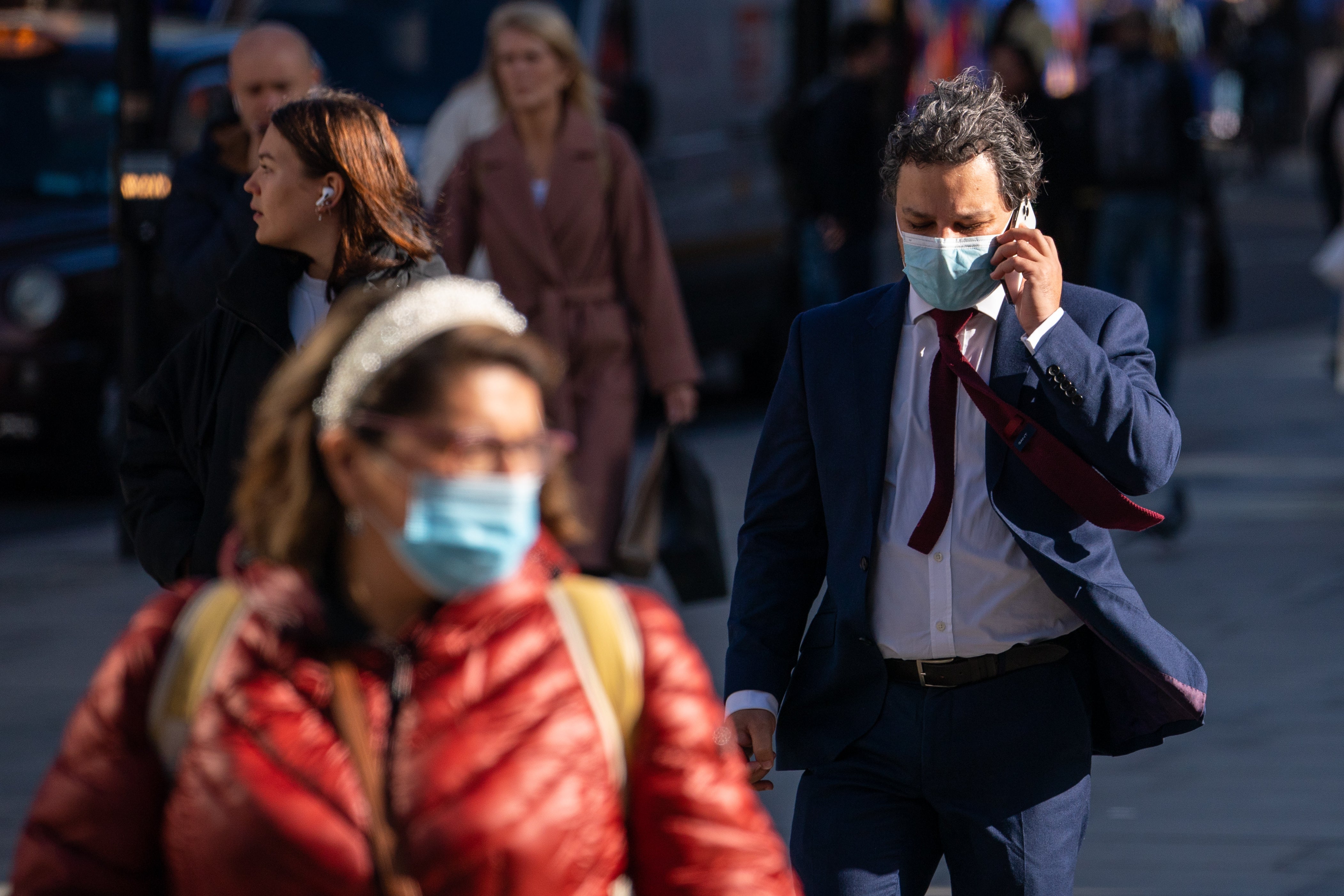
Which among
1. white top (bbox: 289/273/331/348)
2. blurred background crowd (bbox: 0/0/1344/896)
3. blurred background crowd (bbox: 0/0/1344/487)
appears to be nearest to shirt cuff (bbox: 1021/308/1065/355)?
blurred background crowd (bbox: 0/0/1344/896)

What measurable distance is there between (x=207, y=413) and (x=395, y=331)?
5.30ft

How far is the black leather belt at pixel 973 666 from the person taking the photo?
10.6 feet

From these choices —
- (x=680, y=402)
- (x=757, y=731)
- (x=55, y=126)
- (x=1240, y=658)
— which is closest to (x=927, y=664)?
(x=757, y=731)

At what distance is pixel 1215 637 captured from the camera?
724 cm

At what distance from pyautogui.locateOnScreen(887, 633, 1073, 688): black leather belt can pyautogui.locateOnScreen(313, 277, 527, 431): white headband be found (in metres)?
A: 1.19

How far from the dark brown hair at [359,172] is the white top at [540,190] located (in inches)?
116

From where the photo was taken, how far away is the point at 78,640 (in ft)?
24.6

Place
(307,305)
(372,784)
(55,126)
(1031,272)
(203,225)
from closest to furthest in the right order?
1. (372,784)
2. (1031,272)
3. (307,305)
4. (203,225)
5. (55,126)

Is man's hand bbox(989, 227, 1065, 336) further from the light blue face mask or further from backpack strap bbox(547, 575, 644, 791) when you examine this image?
backpack strap bbox(547, 575, 644, 791)

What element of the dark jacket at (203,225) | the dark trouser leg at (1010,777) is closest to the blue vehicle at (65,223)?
the dark jacket at (203,225)

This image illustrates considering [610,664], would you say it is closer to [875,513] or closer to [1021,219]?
[875,513]

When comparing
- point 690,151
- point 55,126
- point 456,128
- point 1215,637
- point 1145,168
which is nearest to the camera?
point 1215,637

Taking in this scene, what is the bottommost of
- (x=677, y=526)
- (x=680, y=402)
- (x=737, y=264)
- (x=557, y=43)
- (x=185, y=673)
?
(x=737, y=264)

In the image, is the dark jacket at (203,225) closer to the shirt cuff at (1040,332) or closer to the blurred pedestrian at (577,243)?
the blurred pedestrian at (577,243)
